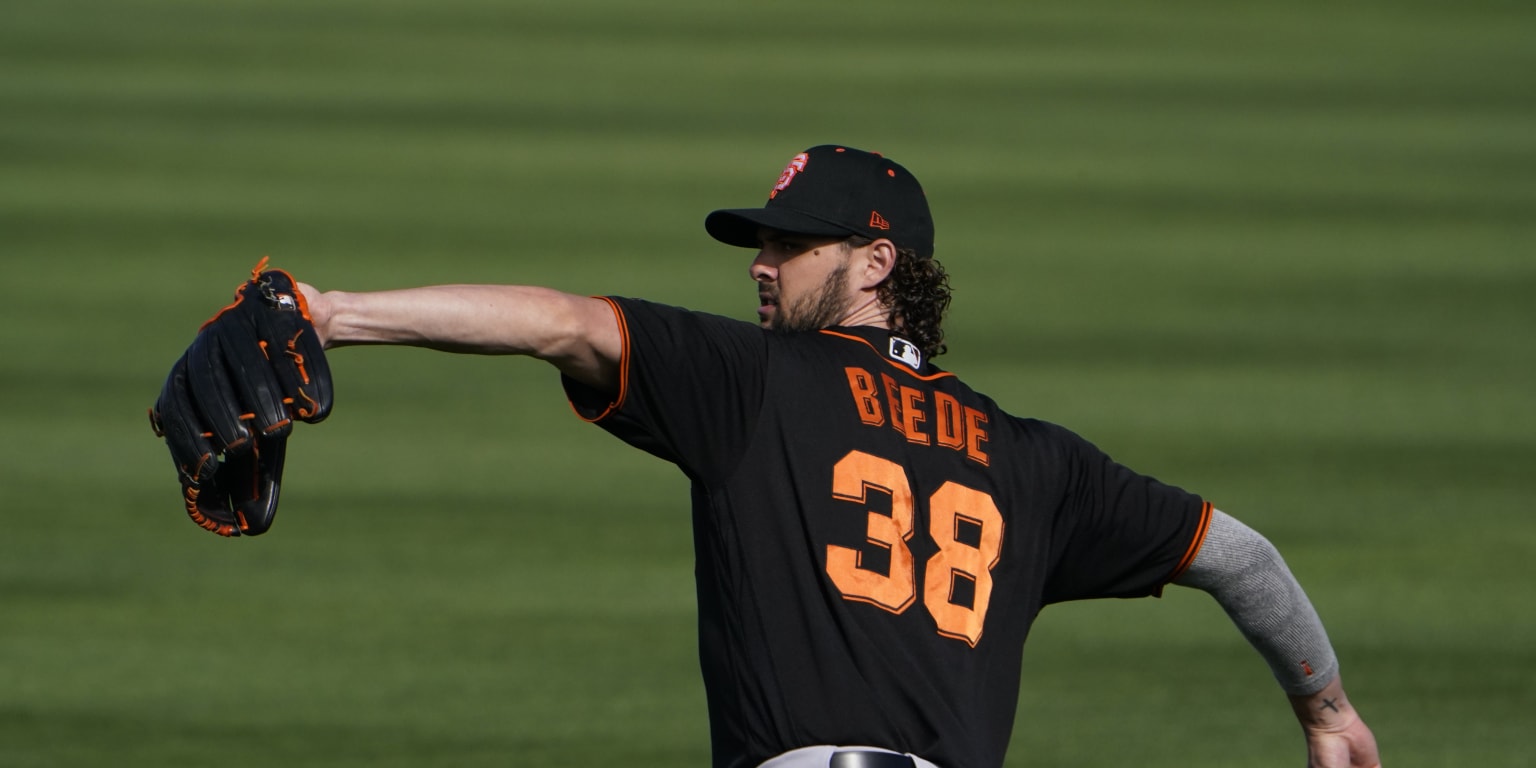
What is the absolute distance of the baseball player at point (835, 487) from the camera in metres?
2.71

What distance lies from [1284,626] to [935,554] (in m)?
0.74

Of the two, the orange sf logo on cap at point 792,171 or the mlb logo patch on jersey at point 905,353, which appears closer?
the mlb logo patch on jersey at point 905,353

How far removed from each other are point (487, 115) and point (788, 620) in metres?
8.69

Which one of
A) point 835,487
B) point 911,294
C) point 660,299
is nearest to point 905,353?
point 911,294

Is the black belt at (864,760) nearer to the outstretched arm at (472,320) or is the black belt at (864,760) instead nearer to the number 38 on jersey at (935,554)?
the number 38 on jersey at (935,554)

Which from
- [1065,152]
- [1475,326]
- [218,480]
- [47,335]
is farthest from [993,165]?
[218,480]

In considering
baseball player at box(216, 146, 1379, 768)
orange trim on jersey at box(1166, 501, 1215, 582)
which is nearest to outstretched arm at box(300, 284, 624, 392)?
baseball player at box(216, 146, 1379, 768)

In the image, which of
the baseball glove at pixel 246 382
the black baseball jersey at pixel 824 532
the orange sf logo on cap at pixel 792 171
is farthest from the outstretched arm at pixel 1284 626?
the baseball glove at pixel 246 382

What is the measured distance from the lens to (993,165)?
10422 millimetres

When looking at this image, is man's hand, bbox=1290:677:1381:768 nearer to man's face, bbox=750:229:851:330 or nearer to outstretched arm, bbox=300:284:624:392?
man's face, bbox=750:229:851:330

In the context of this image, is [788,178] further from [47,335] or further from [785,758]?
[47,335]

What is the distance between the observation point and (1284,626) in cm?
332

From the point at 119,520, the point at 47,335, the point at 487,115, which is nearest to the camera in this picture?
the point at 119,520

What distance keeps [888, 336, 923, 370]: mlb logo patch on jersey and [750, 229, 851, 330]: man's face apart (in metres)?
0.14
